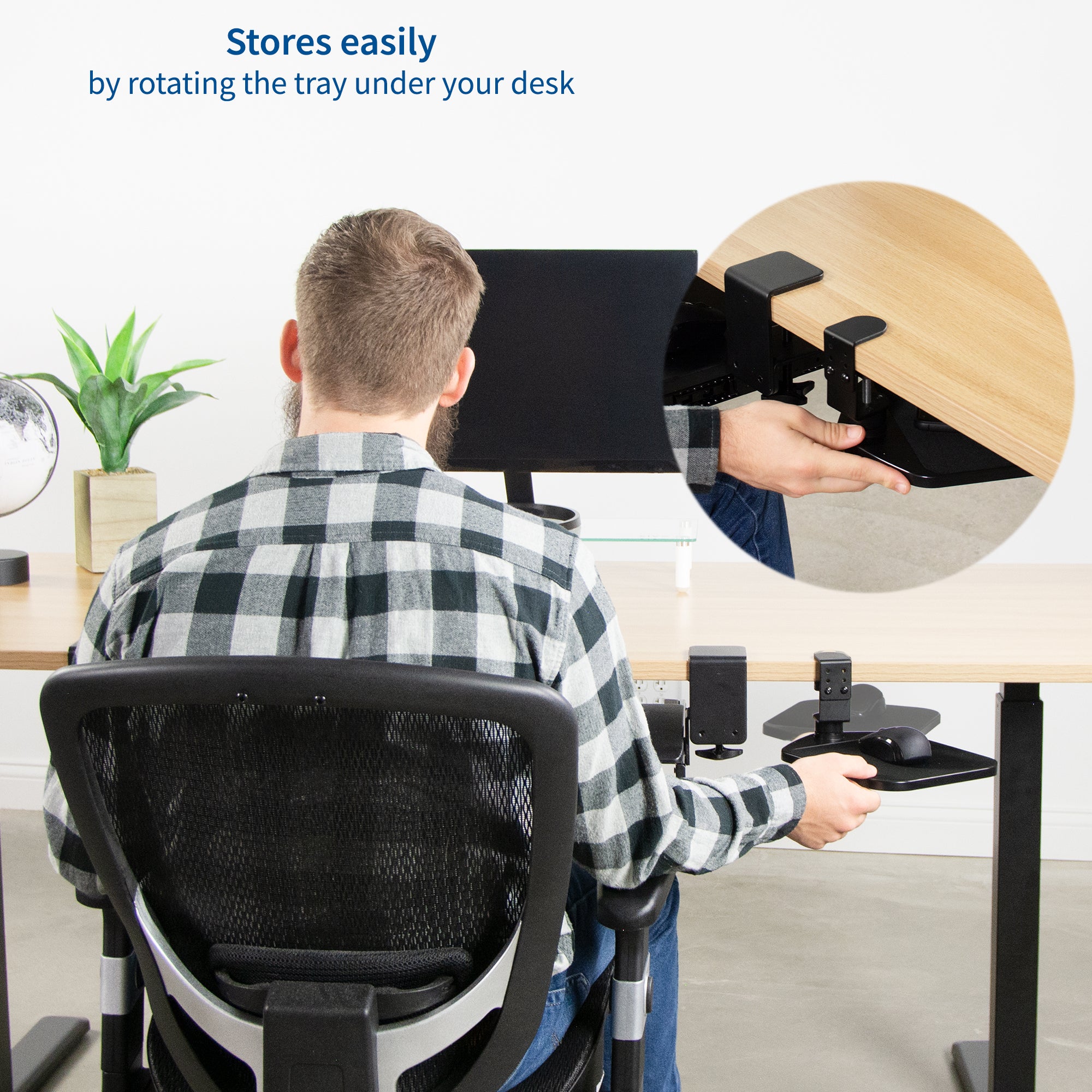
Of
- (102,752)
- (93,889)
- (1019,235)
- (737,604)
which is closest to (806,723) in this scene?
(737,604)

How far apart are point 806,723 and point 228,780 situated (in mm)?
1461

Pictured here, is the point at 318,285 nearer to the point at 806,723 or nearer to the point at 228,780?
Result: the point at 228,780

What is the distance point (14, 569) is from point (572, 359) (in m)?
0.94

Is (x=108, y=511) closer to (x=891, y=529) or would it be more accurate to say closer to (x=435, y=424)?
(x=435, y=424)

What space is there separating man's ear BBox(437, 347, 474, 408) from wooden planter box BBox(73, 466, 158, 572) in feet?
3.08

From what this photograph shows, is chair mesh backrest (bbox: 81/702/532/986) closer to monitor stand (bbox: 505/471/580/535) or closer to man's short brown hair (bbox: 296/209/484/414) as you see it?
man's short brown hair (bbox: 296/209/484/414)

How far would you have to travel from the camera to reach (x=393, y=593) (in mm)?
874

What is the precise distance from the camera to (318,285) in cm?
102

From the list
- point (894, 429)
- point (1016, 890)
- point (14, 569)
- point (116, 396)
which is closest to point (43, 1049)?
point (14, 569)

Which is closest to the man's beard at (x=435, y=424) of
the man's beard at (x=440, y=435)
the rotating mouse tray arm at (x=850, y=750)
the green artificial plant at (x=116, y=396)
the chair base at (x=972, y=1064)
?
the man's beard at (x=440, y=435)

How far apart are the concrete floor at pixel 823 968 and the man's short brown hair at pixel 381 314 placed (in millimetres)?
1312

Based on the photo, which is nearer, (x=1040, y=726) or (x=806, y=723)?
(x=1040, y=726)

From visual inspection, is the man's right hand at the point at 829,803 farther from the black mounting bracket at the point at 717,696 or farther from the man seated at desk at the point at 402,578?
the black mounting bracket at the point at 717,696

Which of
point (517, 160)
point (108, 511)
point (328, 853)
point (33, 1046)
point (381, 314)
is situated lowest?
point (33, 1046)
